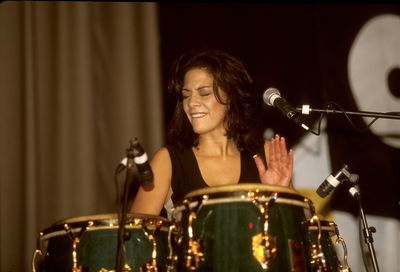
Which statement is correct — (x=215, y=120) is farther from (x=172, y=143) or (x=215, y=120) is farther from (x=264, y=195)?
(x=264, y=195)

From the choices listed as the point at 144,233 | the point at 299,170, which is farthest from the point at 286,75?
the point at 144,233

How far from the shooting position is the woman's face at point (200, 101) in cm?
299

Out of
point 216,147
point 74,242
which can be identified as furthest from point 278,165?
point 74,242

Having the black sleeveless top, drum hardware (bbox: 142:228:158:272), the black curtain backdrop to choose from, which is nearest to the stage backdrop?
the black curtain backdrop

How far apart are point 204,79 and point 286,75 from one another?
1.07m

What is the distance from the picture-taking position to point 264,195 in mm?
2018

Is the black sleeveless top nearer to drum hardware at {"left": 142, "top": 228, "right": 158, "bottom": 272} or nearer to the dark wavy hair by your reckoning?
the dark wavy hair

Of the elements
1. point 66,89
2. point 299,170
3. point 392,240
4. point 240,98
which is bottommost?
point 392,240

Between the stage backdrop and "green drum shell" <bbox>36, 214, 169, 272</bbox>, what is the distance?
1653 millimetres

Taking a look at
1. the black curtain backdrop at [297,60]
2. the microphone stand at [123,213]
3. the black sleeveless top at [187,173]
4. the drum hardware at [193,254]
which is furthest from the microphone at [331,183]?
the black curtain backdrop at [297,60]

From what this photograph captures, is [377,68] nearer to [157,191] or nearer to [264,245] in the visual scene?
[157,191]

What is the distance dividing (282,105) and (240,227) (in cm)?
67

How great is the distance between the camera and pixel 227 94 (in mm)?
3096

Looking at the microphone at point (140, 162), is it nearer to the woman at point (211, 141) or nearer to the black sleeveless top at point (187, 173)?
the woman at point (211, 141)
